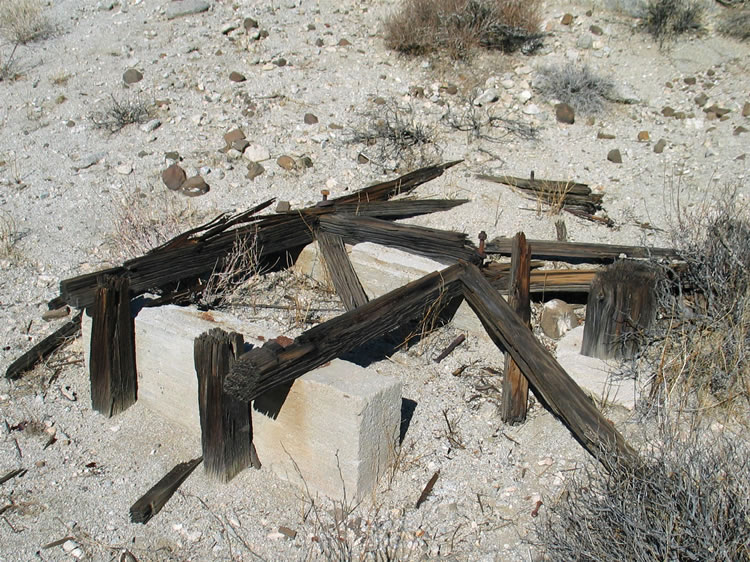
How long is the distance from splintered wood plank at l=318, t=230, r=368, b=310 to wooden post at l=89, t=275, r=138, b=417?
1.56 meters

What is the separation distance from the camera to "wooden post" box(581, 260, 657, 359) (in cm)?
424

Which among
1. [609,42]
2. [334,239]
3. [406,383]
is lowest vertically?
[406,383]

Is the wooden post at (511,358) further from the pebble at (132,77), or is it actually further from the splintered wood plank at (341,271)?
the pebble at (132,77)

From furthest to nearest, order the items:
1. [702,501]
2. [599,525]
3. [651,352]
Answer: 1. [651,352]
2. [599,525]
3. [702,501]

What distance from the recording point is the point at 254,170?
6934 mm

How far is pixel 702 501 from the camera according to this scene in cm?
271

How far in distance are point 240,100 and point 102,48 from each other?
226 cm

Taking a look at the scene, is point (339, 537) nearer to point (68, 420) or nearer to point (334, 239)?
point (68, 420)

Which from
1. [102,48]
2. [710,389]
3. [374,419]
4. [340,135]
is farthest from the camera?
[102,48]

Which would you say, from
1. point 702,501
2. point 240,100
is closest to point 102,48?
point 240,100

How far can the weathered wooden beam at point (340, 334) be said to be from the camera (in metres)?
3.30

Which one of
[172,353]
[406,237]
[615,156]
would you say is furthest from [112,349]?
[615,156]

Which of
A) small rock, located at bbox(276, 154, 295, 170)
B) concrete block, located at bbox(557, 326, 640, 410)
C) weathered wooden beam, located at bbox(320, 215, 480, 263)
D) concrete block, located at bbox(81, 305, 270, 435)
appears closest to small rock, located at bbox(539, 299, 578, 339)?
concrete block, located at bbox(557, 326, 640, 410)

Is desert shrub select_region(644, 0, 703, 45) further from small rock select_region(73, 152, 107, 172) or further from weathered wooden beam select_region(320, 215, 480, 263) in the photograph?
small rock select_region(73, 152, 107, 172)
